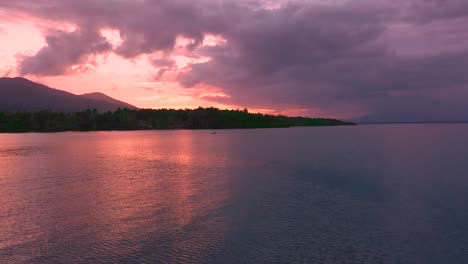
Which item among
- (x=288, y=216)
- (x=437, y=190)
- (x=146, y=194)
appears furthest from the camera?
(x=437, y=190)

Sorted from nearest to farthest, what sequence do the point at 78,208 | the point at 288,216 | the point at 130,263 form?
the point at 130,263
the point at 288,216
the point at 78,208

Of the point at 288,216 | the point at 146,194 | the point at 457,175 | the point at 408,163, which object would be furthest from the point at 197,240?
the point at 408,163

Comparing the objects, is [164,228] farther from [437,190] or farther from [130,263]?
[437,190]

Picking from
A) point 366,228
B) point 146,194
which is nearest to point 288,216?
point 366,228

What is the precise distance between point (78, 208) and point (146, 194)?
563 cm

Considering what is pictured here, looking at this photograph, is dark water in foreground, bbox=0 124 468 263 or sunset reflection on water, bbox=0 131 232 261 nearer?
dark water in foreground, bbox=0 124 468 263

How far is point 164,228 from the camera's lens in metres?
18.9

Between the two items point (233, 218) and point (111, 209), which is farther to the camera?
point (111, 209)

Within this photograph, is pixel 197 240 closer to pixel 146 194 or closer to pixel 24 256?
pixel 24 256

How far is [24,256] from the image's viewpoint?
1488 cm

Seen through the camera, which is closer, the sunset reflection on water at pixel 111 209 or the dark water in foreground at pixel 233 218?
the dark water in foreground at pixel 233 218

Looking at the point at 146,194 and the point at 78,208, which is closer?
the point at 78,208

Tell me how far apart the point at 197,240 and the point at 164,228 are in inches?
109

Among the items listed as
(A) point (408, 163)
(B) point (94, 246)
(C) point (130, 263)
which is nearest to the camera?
(C) point (130, 263)
